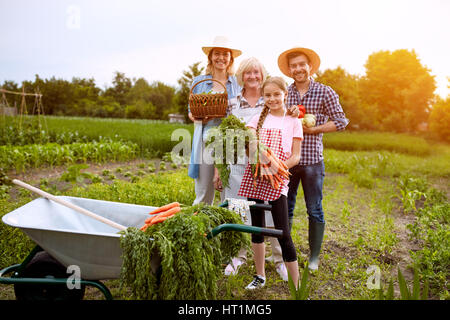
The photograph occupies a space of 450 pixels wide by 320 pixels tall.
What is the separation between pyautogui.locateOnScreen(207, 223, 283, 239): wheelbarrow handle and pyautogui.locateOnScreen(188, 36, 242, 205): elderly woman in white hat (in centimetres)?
116

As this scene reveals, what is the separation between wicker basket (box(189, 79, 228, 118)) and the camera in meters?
2.60

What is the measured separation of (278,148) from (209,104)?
0.66 m

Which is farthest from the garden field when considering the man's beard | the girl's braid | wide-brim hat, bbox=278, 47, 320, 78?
wide-brim hat, bbox=278, 47, 320, 78

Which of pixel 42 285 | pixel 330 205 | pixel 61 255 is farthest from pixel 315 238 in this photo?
pixel 330 205

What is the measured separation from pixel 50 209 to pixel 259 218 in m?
1.55

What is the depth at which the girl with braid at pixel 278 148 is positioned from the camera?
233cm

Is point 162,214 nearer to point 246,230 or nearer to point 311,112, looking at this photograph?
point 246,230

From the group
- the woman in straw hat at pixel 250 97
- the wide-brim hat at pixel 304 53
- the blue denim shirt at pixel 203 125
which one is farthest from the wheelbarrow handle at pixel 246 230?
the wide-brim hat at pixel 304 53

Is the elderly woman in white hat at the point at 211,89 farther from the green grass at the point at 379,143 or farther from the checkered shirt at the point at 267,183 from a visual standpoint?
the green grass at the point at 379,143

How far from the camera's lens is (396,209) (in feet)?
17.9

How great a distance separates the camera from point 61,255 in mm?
2010

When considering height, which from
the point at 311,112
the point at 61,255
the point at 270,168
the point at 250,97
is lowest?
the point at 61,255

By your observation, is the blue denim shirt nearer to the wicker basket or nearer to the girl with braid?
the wicker basket
